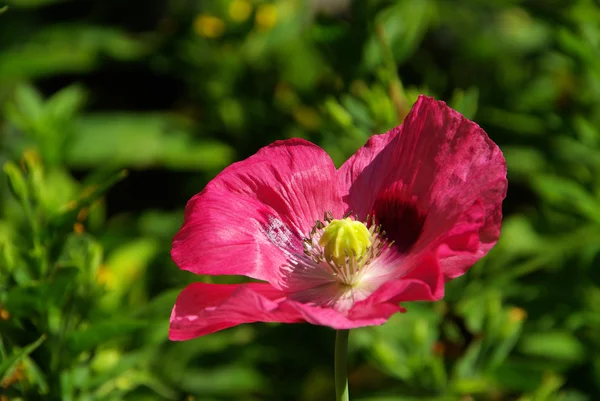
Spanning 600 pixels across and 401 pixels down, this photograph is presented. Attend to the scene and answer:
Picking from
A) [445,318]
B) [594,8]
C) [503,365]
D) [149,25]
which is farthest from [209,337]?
[149,25]

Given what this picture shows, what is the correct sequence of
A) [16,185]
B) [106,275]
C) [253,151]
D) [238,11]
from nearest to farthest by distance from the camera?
1. [16,185]
2. [106,275]
3. [253,151]
4. [238,11]

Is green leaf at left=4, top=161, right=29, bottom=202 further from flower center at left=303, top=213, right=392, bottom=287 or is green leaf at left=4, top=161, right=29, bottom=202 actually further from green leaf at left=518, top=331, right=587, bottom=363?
green leaf at left=518, top=331, right=587, bottom=363

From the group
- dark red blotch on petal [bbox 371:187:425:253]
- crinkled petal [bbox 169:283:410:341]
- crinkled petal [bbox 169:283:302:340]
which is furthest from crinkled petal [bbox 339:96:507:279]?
crinkled petal [bbox 169:283:302:340]

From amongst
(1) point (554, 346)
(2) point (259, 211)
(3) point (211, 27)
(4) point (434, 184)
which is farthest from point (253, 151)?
(4) point (434, 184)

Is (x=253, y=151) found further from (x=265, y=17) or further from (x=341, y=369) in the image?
(x=341, y=369)

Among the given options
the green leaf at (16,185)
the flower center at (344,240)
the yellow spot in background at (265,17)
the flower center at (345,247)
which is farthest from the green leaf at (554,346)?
the yellow spot in background at (265,17)

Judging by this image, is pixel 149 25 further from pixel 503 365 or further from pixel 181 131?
pixel 503 365
